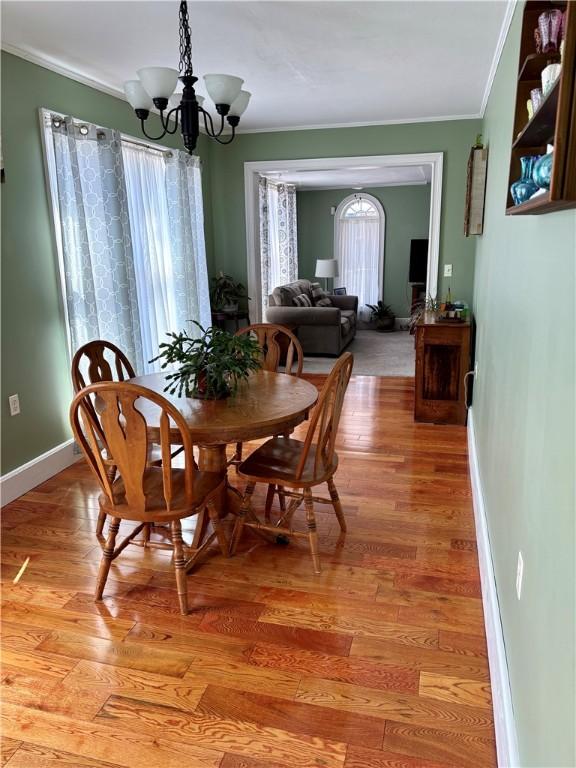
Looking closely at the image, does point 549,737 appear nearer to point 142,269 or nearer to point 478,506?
point 478,506

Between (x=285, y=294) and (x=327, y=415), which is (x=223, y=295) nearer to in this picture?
(x=285, y=294)

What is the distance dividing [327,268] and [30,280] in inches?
272

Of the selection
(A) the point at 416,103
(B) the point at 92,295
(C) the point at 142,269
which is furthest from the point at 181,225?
(A) the point at 416,103

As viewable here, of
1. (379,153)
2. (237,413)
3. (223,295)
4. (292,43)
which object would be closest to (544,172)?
(237,413)

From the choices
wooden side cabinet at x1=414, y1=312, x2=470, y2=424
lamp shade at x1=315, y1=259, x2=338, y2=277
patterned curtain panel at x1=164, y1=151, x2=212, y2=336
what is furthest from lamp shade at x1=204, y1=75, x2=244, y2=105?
lamp shade at x1=315, y1=259, x2=338, y2=277

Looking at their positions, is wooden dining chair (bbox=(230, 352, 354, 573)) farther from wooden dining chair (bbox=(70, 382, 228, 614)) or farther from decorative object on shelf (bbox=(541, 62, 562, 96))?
decorative object on shelf (bbox=(541, 62, 562, 96))

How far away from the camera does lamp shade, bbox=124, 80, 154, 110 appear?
2549 mm

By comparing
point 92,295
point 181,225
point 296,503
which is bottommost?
point 296,503

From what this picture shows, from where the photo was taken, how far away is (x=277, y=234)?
8781 millimetres

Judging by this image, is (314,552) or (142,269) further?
(142,269)

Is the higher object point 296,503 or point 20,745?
point 296,503

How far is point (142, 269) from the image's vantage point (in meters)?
4.40

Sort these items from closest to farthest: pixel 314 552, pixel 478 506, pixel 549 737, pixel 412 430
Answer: pixel 549 737 < pixel 314 552 < pixel 478 506 < pixel 412 430

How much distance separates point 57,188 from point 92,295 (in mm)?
684
